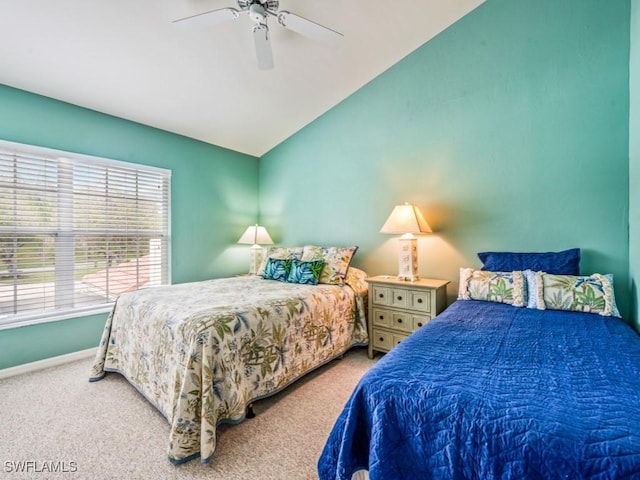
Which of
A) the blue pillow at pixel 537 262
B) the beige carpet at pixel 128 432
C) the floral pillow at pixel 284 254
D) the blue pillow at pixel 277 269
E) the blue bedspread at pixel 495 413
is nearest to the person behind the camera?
the blue bedspread at pixel 495 413

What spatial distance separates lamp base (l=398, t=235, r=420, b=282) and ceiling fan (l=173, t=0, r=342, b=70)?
1.74 meters

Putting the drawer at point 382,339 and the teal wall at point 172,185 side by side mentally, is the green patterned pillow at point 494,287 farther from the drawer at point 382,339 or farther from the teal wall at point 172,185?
the teal wall at point 172,185

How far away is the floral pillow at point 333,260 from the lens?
303 centimetres

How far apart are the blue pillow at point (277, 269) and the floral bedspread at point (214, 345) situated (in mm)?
209

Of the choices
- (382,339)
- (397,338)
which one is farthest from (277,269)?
(397,338)

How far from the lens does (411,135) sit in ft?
10.4

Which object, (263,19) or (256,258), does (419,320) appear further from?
(263,19)

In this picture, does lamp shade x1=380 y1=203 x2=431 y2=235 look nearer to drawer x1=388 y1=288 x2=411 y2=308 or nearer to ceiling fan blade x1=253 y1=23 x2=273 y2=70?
drawer x1=388 y1=288 x2=411 y2=308

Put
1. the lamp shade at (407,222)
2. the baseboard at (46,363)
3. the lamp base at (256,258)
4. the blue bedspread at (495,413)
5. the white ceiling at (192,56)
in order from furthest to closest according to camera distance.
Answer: the lamp base at (256,258)
the lamp shade at (407,222)
the baseboard at (46,363)
the white ceiling at (192,56)
the blue bedspread at (495,413)

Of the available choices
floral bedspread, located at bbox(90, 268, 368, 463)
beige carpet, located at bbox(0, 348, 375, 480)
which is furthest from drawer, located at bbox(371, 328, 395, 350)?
beige carpet, located at bbox(0, 348, 375, 480)

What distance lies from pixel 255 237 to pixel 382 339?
212 centimetres

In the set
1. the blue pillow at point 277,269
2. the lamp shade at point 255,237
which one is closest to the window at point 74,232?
the lamp shade at point 255,237

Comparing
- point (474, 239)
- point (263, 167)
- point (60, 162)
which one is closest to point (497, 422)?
point (474, 239)

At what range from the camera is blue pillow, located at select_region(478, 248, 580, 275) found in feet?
7.34
